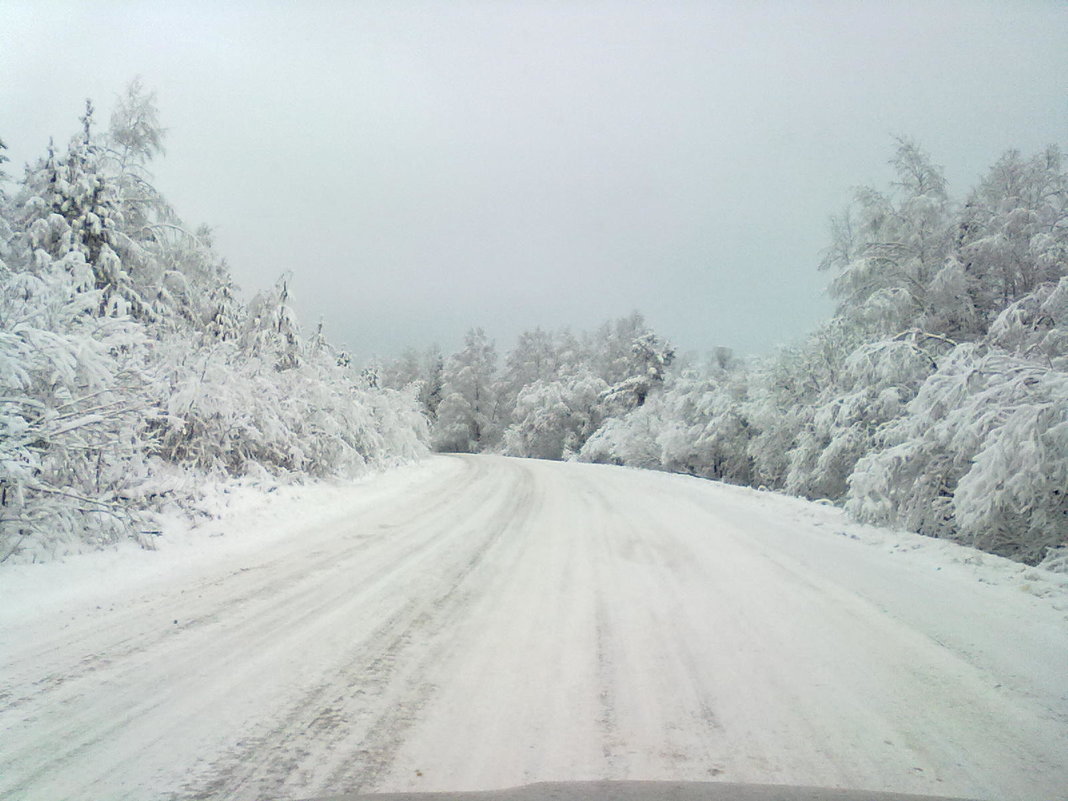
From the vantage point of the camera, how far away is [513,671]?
333cm

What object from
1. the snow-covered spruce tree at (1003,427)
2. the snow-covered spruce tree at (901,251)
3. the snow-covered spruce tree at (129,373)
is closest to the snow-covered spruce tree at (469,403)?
the snow-covered spruce tree at (129,373)

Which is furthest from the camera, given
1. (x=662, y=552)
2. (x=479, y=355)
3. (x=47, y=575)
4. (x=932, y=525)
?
(x=479, y=355)

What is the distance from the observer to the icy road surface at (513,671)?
95.3 inches

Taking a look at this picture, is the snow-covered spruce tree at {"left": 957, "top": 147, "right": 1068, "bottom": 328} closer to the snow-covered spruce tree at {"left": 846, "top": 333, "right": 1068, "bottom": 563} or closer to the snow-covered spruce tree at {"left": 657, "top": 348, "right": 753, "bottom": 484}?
the snow-covered spruce tree at {"left": 846, "top": 333, "right": 1068, "bottom": 563}

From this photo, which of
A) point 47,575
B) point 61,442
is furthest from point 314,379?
point 47,575

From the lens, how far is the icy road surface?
2.42 meters

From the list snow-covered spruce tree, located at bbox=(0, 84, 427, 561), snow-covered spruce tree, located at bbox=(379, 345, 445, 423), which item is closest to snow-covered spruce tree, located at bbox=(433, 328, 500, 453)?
snow-covered spruce tree, located at bbox=(379, 345, 445, 423)

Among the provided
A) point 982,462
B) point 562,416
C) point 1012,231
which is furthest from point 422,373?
point 982,462

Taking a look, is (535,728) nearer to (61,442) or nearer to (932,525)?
(61,442)

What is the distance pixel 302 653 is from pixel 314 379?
390 inches

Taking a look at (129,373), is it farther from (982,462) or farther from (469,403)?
(469,403)

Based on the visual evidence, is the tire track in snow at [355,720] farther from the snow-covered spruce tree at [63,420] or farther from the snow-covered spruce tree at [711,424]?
the snow-covered spruce tree at [711,424]

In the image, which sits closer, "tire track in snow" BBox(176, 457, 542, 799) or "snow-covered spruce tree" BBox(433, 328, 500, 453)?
"tire track in snow" BBox(176, 457, 542, 799)

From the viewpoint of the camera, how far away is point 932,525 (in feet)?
27.8
